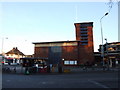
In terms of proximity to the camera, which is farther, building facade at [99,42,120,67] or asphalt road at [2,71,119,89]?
building facade at [99,42,120,67]

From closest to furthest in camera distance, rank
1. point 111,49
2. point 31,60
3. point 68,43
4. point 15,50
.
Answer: point 31,60 < point 68,43 < point 111,49 < point 15,50

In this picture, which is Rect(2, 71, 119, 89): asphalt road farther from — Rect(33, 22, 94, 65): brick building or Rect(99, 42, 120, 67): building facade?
Rect(99, 42, 120, 67): building facade

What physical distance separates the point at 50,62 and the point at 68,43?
3689cm

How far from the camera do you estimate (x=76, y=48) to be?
63688 millimetres

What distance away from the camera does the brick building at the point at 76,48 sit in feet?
207

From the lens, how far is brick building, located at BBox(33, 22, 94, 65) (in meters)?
63.1

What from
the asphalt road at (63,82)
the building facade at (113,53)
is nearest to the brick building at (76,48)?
the building facade at (113,53)

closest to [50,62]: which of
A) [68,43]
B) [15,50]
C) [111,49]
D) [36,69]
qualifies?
[36,69]

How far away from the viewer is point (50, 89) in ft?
34.7

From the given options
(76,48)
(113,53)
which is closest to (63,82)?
(76,48)

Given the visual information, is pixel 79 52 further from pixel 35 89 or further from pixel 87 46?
pixel 35 89

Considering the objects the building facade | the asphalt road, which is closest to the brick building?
the building facade

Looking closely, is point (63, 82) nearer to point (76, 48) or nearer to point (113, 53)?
point (76, 48)

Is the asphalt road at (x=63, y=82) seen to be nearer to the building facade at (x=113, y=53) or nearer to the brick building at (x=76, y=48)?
the brick building at (x=76, y=48)
